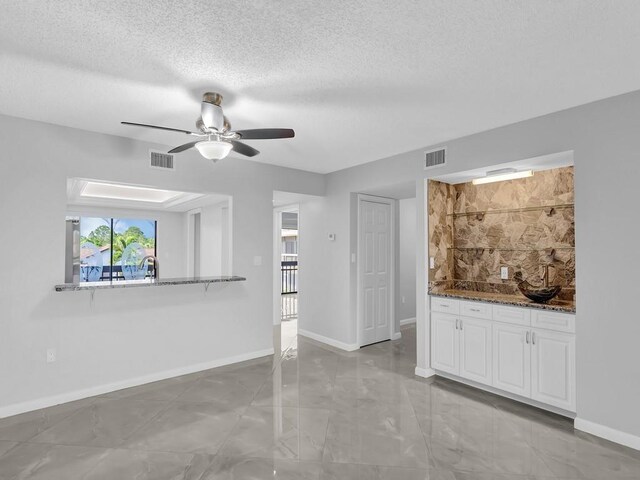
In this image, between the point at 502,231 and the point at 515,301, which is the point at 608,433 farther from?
the point at 502,231

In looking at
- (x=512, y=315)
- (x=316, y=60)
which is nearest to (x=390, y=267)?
(x=512, y=315)

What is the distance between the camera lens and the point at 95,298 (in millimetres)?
3641

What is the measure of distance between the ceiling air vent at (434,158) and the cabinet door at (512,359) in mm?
1803

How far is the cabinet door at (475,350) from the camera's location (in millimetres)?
3580

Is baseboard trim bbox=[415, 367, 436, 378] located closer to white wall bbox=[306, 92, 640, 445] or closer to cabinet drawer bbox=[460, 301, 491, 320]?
cabinet drawer bbox=[460, 301, 491, 320]

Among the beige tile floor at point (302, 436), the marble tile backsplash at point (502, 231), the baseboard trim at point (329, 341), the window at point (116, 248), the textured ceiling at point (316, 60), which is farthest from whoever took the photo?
the window at point (116, 248)

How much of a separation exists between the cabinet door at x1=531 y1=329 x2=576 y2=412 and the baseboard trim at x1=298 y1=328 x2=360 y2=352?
7.87ft

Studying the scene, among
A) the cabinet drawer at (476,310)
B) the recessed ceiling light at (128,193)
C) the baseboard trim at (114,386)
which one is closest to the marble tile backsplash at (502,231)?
the cabinet drawer at (476,310)

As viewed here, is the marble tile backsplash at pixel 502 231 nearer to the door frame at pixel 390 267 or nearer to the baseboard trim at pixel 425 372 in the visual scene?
the baseboard trim at pixel 425 372

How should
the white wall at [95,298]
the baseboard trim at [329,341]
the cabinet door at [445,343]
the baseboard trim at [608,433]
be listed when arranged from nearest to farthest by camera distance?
1. the baseboard trim at [608,433]
2. the white wall at [95,298]
3. the cabinet door at [445,343]
4. the baseboard trim at [329,341]

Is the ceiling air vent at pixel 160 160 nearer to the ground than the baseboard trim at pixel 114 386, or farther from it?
farther from it

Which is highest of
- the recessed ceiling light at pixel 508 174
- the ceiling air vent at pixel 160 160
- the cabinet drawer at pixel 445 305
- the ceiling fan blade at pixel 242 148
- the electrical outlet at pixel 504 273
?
the ceiling air vent at pixel 160 160

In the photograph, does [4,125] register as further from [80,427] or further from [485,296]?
[485,296]

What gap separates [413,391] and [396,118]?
2.69m
